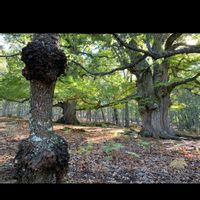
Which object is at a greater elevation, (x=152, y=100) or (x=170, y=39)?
(x=170, y=39)

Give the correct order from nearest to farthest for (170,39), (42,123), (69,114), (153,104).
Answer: (42,123), (153,104), (170,39), (69,114)

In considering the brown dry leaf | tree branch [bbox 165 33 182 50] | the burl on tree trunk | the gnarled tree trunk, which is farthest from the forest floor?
tree branch [bbox 165 33 182 50]

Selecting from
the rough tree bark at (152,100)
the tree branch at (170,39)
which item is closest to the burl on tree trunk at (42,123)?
the rough tree bark at (152,100)

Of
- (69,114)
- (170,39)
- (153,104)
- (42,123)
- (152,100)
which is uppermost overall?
(170,39)

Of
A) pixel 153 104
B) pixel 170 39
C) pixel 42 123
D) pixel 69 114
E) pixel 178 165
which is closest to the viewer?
pixel 42 123

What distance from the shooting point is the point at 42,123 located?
14.7 ft

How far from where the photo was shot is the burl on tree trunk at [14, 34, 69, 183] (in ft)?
13.3

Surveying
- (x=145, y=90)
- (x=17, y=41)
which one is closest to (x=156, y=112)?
(x=145, y=90)

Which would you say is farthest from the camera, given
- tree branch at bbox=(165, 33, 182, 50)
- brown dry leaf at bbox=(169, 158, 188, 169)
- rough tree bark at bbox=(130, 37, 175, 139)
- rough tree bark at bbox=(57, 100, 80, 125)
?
rough tree bark at bbox=(57, 100, 80, 125)

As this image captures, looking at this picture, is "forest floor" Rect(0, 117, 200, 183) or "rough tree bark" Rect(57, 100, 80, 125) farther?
"rough tree bark" Rect(57, 100, 80, 125)

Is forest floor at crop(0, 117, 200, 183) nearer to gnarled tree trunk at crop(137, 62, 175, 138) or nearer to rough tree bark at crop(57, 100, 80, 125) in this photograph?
gnarled tree trunk at crop(137, 62, 175, 138)

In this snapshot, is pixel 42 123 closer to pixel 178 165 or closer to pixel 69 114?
pixel 178 165

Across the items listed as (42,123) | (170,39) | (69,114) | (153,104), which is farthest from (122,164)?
(69,114)

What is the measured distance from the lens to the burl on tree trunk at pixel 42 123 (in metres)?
4.04
